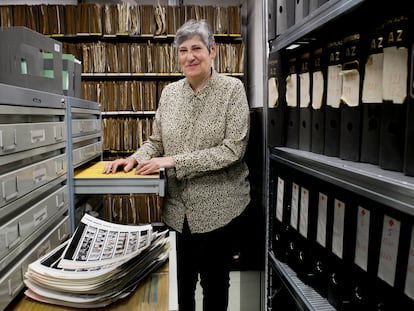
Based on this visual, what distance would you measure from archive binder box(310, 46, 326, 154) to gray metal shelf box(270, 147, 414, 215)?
40 mm

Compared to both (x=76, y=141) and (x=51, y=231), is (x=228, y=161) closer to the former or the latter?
(x=76, y=141)

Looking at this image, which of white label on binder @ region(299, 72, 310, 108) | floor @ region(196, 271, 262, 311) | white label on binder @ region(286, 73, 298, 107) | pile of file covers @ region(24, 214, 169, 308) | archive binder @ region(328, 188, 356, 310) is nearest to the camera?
pile of file covers @ region(24, 214, 169, 308)

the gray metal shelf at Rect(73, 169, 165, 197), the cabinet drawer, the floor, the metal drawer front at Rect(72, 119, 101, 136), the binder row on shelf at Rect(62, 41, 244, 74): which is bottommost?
the floor

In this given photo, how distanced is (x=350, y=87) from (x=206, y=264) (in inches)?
39.8

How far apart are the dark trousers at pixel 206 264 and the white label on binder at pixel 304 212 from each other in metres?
0.40

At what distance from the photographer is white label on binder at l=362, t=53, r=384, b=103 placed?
0.84 m

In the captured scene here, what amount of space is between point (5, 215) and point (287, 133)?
0.96 m

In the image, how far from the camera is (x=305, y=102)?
4.03 ft

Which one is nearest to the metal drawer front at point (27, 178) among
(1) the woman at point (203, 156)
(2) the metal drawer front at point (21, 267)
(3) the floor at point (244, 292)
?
(2) the metal drawer front at point (21, 267)

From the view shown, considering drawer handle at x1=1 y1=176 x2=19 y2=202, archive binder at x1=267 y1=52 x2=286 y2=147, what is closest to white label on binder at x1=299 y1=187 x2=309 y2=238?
archive binder at x1=267 y1=52 x2=286 y2=147

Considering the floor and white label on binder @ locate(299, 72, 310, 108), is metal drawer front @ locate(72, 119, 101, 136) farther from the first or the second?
the floor

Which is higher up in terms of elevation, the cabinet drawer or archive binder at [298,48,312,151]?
archive binder at [298,48,312,151]

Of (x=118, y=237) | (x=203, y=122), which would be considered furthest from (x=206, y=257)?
(x=118, y=237)

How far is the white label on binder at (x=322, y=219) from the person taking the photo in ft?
3.77
